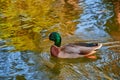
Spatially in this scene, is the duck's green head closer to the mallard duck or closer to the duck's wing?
the mallard duck

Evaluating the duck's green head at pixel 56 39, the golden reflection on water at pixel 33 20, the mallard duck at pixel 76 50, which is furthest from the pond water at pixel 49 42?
the duck's green head at pixel 56 39

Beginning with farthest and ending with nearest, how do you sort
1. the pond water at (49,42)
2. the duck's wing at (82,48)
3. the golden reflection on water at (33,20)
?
the golden reflection on water at (33,20)
the duck's wing at (82,48)
the pond water at (49,42)

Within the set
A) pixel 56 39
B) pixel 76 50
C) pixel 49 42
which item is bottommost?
pixel 49 42

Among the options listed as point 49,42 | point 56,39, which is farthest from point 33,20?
point 56,39

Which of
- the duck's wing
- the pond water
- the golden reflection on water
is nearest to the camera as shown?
the pond water

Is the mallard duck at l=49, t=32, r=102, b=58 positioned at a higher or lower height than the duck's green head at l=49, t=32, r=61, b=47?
lower

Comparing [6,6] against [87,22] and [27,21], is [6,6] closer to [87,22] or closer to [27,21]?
[27,21]

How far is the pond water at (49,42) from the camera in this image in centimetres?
817

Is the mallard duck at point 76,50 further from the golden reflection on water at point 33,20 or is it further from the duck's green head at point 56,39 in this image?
the golden reflection on water at point 33,20

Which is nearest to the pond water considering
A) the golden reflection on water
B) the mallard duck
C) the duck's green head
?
the golden reflection on water

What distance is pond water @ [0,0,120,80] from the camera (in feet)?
26.8

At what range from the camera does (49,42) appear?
33.1ft

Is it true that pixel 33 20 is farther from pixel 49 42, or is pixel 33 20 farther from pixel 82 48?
pixel 82 48

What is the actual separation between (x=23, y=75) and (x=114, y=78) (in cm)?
184
